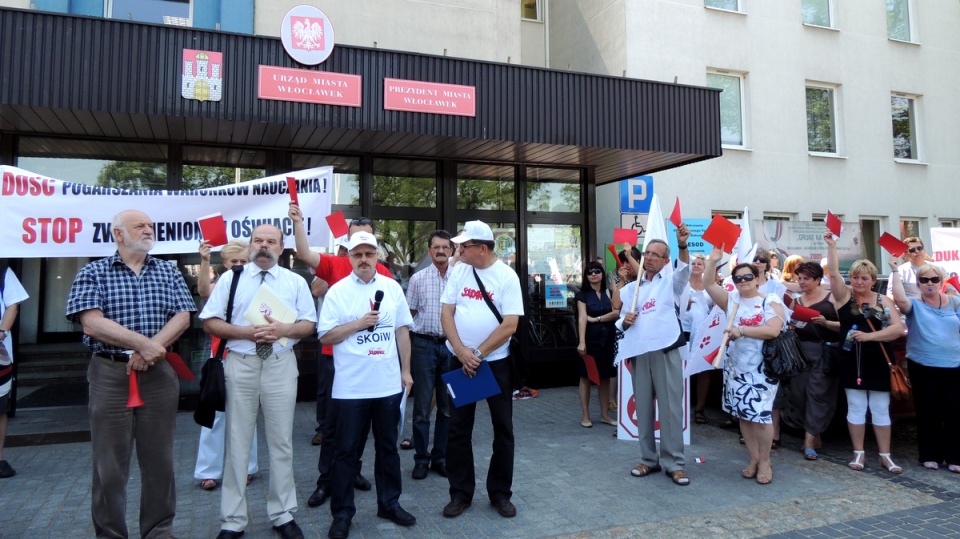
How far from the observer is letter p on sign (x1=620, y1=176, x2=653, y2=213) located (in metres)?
11.9

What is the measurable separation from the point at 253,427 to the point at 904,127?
694 inches

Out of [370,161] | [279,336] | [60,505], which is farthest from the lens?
[370,161]

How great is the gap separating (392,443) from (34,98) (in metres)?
5.06

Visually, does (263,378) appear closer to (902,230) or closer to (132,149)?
(132,149)

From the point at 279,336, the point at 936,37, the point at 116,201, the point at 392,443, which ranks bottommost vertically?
the point at 392,443

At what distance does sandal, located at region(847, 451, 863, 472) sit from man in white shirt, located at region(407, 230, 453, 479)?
3.76 metres

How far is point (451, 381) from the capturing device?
14.3 feet

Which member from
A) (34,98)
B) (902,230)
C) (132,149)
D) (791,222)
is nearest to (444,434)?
(34,98)

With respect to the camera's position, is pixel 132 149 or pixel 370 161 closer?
pixel 132 149

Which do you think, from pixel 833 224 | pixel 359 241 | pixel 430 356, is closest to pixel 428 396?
pixel 430 356

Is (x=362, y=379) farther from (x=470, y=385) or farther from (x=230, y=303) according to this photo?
(x=230, y=303)

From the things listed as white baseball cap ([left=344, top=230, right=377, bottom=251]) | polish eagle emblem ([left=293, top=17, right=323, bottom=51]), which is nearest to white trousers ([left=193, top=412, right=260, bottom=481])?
white baseball cap ([left=344, top=230, right=377, bottom=251])

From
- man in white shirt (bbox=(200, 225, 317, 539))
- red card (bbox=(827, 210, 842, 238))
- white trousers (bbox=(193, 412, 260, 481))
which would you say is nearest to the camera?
man in white shirt (bbox=(200, 225, 317, 539))

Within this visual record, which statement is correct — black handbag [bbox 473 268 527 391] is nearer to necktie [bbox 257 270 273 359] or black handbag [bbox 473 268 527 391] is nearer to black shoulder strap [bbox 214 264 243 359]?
necktie [bbox 257 270 273 359]
